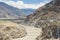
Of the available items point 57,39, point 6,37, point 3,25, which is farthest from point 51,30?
point 3,25

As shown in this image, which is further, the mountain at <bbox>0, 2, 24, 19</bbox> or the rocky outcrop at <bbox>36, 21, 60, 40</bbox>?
the mountain at <bbox>0, 2, 24, 19</bbox>

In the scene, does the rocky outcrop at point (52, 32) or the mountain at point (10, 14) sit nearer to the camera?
the rocky outcrop at point (52, 32)

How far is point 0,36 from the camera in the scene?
8.22m

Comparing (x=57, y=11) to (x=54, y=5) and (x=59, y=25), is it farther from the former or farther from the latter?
(x=59, y=25)

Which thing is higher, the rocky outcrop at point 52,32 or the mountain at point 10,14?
the mountain at point 10,14

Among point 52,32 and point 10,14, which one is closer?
point 52,32

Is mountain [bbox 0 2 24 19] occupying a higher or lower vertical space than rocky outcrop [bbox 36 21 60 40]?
higher

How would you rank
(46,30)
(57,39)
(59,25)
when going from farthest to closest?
(46,30), (59,25), (57,39)

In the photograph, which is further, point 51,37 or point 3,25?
point 3,25

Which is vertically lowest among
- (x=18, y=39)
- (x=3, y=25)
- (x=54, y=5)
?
(x=18, y=39)

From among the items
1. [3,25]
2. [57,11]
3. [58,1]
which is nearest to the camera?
[3,25]

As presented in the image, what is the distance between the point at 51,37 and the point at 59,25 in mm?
583

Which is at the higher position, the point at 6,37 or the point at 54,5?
the point at 54,5

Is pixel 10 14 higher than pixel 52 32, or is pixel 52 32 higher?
pixel 10 14
